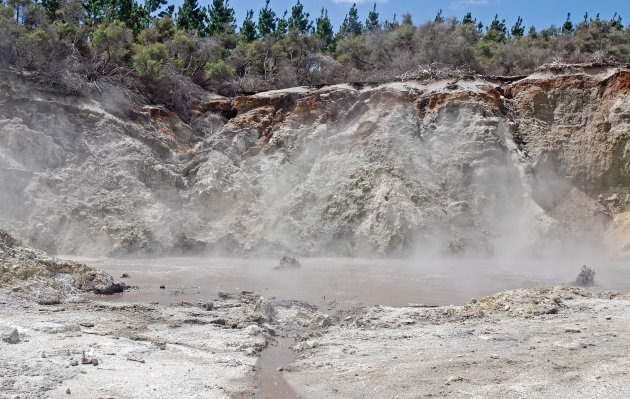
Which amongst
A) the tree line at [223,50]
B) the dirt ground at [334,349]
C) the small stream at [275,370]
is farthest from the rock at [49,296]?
the tree line at [223,50]

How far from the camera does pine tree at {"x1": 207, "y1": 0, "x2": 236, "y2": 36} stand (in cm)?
3922

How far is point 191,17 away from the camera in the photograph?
136ft

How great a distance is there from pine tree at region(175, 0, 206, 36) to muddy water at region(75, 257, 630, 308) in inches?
1089

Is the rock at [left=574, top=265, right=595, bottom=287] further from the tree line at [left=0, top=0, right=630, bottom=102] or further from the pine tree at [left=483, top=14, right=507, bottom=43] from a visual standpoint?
the pine tree at [left=483, top=14, right=507, bottom=43]

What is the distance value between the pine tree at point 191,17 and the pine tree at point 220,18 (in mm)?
723

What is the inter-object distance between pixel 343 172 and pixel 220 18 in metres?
28.0

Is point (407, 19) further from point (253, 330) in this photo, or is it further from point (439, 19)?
point (253, 330)

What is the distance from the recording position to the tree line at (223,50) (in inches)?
836

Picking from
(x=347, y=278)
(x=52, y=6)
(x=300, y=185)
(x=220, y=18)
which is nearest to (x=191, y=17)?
(x=220, y=18)

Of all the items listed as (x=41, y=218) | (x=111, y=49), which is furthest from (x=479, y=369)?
(x=111, y=49)

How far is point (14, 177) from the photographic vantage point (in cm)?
1741

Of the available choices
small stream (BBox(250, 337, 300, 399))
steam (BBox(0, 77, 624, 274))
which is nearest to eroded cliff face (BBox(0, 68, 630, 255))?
steam (BBox(0, 77, 624, 274))

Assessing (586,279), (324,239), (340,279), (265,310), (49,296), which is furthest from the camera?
(324,239)

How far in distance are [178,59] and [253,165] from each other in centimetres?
857
